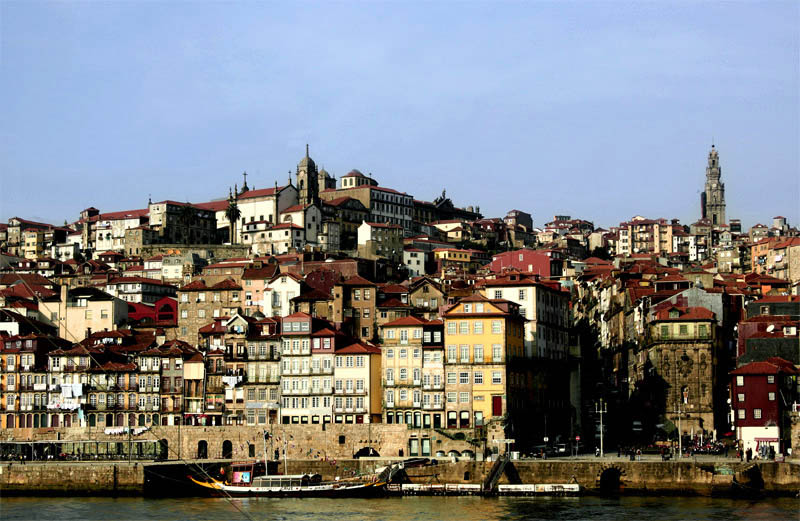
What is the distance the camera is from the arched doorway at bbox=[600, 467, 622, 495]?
76.8 meters

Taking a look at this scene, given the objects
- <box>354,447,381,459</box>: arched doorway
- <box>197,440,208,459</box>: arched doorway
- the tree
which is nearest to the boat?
<box>354,447,381,459</box>: arched doorway

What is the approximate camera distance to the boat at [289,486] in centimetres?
7912

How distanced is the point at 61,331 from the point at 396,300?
1302 inches

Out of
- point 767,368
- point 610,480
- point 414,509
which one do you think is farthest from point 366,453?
point 767,368

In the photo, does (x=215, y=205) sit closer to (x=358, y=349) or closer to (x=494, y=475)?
(x=358, y=349)

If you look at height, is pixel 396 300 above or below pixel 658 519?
above

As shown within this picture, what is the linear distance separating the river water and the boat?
1.40 meters

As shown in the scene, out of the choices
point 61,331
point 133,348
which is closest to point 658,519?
point 133,348

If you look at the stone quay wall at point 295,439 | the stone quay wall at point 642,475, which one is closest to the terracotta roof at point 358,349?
the stone quay wall at point 295,439

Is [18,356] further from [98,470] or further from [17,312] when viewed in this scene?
[98,470]

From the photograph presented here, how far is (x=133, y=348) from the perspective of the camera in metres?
106

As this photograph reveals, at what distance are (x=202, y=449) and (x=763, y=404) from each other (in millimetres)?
40368

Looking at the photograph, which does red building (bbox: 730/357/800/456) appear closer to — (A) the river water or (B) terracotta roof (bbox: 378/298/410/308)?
(A) the river water

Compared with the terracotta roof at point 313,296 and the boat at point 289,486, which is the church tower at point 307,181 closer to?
the terracotta roof at point 313,296
